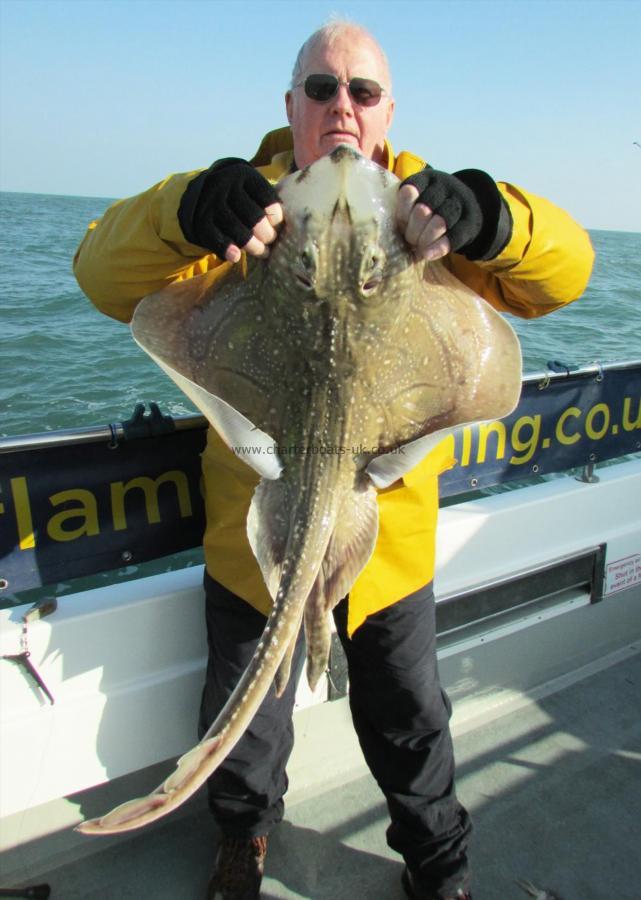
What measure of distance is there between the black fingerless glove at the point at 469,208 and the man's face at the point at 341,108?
34cm

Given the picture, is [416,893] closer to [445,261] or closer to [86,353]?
[445,261]

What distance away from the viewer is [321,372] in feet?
5.24

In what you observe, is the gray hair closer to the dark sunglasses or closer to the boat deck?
the dark sunglasses

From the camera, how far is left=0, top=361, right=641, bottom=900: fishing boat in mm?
2281

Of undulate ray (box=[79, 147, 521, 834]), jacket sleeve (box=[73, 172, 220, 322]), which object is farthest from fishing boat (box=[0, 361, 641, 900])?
undulate ray (box=[79, 147, 521, 834])

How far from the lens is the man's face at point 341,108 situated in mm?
1824

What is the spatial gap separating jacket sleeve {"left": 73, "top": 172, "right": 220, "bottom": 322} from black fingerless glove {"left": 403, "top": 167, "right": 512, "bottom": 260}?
1.91 ft

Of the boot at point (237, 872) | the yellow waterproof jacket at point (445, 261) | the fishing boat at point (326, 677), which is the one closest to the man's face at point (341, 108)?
the yellow waterproof jacket at point (445, 261)

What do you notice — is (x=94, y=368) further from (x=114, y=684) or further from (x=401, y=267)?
(x=401, y=267)

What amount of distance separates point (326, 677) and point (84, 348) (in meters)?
10.6

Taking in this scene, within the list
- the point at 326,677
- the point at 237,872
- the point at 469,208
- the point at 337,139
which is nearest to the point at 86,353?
the point at 326,677

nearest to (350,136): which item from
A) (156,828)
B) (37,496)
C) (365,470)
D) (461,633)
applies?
(365,470)

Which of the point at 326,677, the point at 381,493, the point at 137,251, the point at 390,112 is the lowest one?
the point at 326,677

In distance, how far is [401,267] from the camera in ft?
5.06
